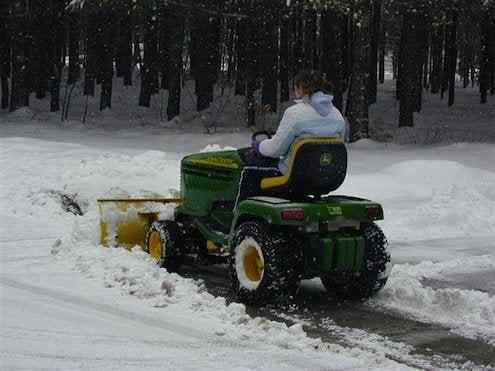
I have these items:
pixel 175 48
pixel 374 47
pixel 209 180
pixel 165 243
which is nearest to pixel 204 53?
pixel 175 48

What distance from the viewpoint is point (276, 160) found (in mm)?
7656

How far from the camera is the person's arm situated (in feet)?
23.3

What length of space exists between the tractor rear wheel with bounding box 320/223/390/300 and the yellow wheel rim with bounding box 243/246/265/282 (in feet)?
2.37

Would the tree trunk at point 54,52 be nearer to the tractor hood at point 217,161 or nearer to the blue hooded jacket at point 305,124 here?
the tractor hood at point 217,161

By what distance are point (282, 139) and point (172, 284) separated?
5.35 feet

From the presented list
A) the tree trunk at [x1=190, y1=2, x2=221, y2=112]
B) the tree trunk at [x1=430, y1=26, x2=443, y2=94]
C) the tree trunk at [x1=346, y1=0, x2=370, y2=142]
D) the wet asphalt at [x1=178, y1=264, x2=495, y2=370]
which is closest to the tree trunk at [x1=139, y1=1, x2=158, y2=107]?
the tree trunk at [x1=190, y1=2, x2=221, y2=112]

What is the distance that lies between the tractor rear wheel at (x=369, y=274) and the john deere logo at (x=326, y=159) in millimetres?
798

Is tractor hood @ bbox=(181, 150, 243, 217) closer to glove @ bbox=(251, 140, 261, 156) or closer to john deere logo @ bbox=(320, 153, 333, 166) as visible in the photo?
glove @ bbox=(251, 140, 261, 156)

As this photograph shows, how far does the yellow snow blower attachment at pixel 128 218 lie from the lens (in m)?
8.88

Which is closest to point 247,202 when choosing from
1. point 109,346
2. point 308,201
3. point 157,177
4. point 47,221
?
point 308,201

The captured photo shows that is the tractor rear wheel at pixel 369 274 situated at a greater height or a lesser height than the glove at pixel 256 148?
lesser

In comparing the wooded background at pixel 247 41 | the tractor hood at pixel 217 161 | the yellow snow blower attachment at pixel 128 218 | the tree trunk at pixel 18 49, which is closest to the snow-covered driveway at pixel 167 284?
the yellow snow blower attachment at pixel 128 218

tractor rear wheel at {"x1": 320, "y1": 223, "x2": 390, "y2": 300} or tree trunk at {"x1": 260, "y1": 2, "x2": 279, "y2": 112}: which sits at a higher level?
tree trunk at {"x1": 260, "y1": 2, "x2": 279, "y2": 112}

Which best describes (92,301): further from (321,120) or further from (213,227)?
(321,120)
